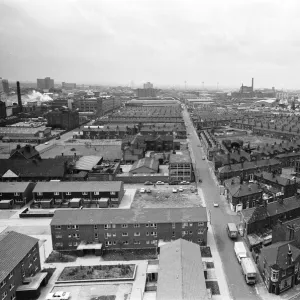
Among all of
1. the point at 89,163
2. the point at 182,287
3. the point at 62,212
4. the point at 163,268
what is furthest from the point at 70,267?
the point at 89,163

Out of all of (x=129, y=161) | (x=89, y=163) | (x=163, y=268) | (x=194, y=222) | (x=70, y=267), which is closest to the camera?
(x=163, y=268)

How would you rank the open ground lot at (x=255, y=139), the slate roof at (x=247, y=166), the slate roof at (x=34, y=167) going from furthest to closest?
the open ground lot at (x=255, y=139), the slate roof at (x=247, y=166), the slate roof at (x=34, y=167)

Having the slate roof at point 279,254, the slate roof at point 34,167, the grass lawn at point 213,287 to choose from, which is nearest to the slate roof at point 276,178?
the slate roof at point 279,254

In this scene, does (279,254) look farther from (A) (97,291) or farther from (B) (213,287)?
(A) (97,291)

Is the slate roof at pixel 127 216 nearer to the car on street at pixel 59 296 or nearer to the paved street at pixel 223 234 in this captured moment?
the paved street at pixel 223 234

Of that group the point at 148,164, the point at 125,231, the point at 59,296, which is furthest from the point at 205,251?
the point at 148,164

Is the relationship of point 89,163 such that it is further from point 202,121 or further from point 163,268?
point 202,121
